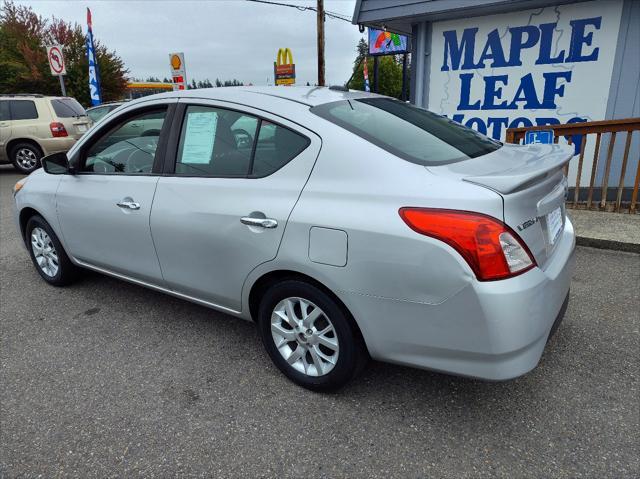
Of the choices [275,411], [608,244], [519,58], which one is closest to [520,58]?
[519,58]

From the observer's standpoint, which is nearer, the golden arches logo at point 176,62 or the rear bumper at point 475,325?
the rear bumper at point 475,325

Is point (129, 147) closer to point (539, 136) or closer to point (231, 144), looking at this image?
point (231, 144)

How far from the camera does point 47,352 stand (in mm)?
2949

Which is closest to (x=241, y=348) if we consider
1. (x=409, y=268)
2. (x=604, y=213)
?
(x=409, y=268)

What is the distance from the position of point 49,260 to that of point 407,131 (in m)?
3.23

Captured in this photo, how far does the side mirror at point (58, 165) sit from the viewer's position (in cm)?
342

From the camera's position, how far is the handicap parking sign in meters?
5.30

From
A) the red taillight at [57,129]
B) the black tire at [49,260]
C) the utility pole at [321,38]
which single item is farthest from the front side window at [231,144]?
the utility pole at [321,38]

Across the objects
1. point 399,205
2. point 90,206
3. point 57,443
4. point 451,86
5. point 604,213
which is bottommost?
point 57,443

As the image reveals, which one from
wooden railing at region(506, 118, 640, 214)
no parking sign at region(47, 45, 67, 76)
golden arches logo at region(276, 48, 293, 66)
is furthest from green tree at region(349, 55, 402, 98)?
wooden railing at region(506, 118, 640, 214)

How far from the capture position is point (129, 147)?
319 cm

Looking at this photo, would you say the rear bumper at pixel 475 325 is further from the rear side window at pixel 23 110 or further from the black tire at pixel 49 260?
the rear side window at pixel 23 110

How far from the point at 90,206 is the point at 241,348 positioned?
148 cm

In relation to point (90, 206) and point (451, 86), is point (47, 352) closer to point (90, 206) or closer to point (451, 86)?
point (90, 206)
